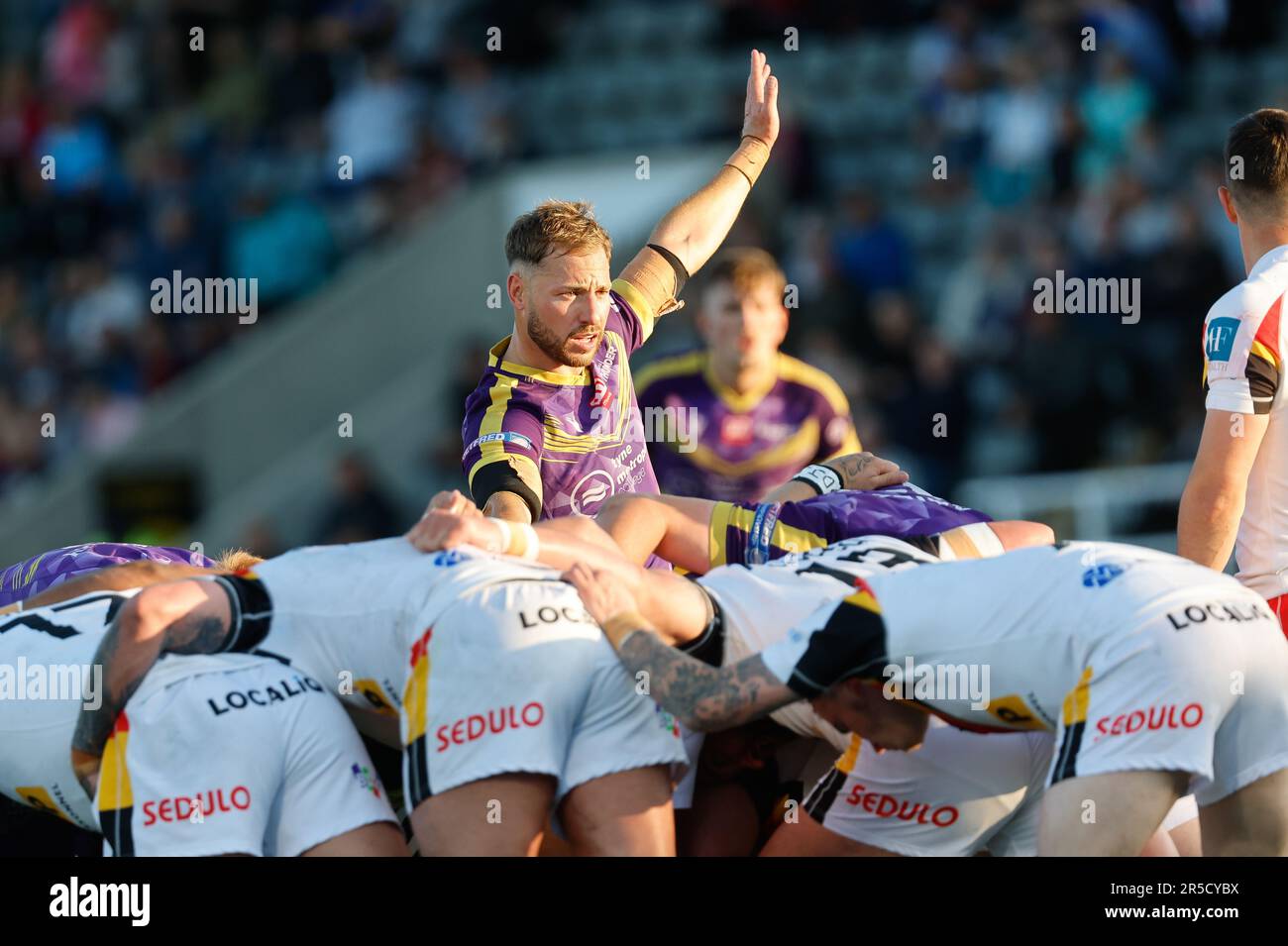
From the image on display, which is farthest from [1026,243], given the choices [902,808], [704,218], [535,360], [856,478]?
[902,808]

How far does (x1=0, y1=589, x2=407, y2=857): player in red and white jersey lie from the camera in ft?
16.6

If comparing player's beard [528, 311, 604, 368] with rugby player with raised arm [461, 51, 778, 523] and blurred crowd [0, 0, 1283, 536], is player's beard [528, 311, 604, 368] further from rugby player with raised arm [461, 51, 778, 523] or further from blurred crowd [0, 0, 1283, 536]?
blurred crowd [0, 0, 1283, 536]

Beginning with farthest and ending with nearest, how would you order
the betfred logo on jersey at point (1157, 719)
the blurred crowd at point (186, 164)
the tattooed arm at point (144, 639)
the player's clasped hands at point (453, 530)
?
the blurred crowd at point (186, 164)
the player's clasped hands at point (453, 530)
the tattooed arm at point (144, 639)
the betfred logo on jersey at point (1157, 719)

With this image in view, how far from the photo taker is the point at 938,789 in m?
5.32

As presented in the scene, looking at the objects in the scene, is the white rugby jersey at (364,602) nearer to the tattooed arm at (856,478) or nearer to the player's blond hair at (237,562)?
the player's blond hair at (237,562)

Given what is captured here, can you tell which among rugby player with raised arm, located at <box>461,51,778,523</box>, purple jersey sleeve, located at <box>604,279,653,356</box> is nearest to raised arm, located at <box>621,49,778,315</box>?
purple jersey sleeve, located at <box>604,279,653,356</box>

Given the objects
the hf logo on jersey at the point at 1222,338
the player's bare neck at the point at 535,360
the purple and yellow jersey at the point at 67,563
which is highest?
the hf logo on jersey at the point at 1222,338

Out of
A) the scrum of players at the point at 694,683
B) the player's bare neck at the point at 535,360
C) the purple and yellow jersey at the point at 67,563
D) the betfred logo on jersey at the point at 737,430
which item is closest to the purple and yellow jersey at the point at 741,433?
the betfred logo on jersey at the point at 737,430

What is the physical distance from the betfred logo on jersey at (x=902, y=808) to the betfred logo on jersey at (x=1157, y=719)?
82 centimetres

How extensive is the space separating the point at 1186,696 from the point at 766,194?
28.1 feet

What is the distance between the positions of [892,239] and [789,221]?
870mm

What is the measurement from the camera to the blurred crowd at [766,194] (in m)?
11.0

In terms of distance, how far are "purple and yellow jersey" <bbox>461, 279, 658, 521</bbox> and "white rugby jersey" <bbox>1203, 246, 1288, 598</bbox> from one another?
1944mm

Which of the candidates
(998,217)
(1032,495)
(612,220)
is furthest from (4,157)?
(1032,495)
